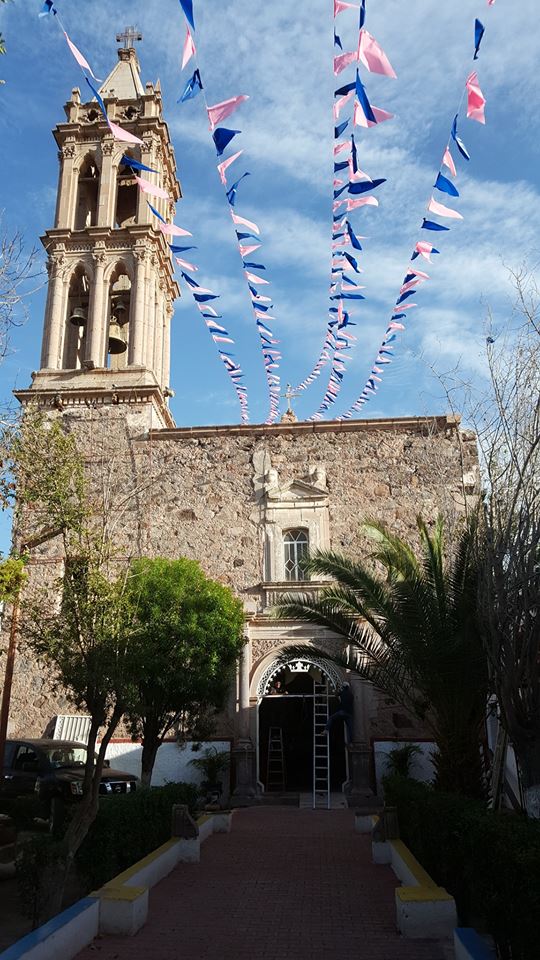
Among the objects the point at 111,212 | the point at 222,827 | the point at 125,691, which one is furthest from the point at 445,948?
the point at 111,212

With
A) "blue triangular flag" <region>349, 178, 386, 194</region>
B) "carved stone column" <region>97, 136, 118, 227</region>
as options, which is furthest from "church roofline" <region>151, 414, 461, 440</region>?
"blue triangular flag" <region>349, 178, 386, 194</region>

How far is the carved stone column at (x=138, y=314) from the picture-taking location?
65.9 feet

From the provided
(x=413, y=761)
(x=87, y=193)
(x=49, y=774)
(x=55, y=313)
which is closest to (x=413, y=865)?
(x=413, y=761)

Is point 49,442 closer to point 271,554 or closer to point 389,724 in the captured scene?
point 271,554

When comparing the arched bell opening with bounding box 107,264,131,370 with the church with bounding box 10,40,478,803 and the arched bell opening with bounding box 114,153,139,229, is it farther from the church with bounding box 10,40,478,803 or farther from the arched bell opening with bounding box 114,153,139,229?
the arched bell opening with bounding box 114,153,139,229

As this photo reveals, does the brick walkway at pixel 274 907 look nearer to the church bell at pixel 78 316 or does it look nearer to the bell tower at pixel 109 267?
the bell tower at pixel 109 267

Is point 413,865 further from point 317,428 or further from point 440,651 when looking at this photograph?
point 317,428

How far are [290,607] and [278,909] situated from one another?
16.3 feet

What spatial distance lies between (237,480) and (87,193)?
1111 cm

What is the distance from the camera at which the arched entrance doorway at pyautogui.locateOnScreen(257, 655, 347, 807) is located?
55.5 feet

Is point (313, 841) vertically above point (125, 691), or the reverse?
point (125, 691)

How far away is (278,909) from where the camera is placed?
25.7 feet

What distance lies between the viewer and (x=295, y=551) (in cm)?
1788

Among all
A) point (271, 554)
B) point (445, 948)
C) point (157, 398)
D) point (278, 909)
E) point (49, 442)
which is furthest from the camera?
point (157, 398)
